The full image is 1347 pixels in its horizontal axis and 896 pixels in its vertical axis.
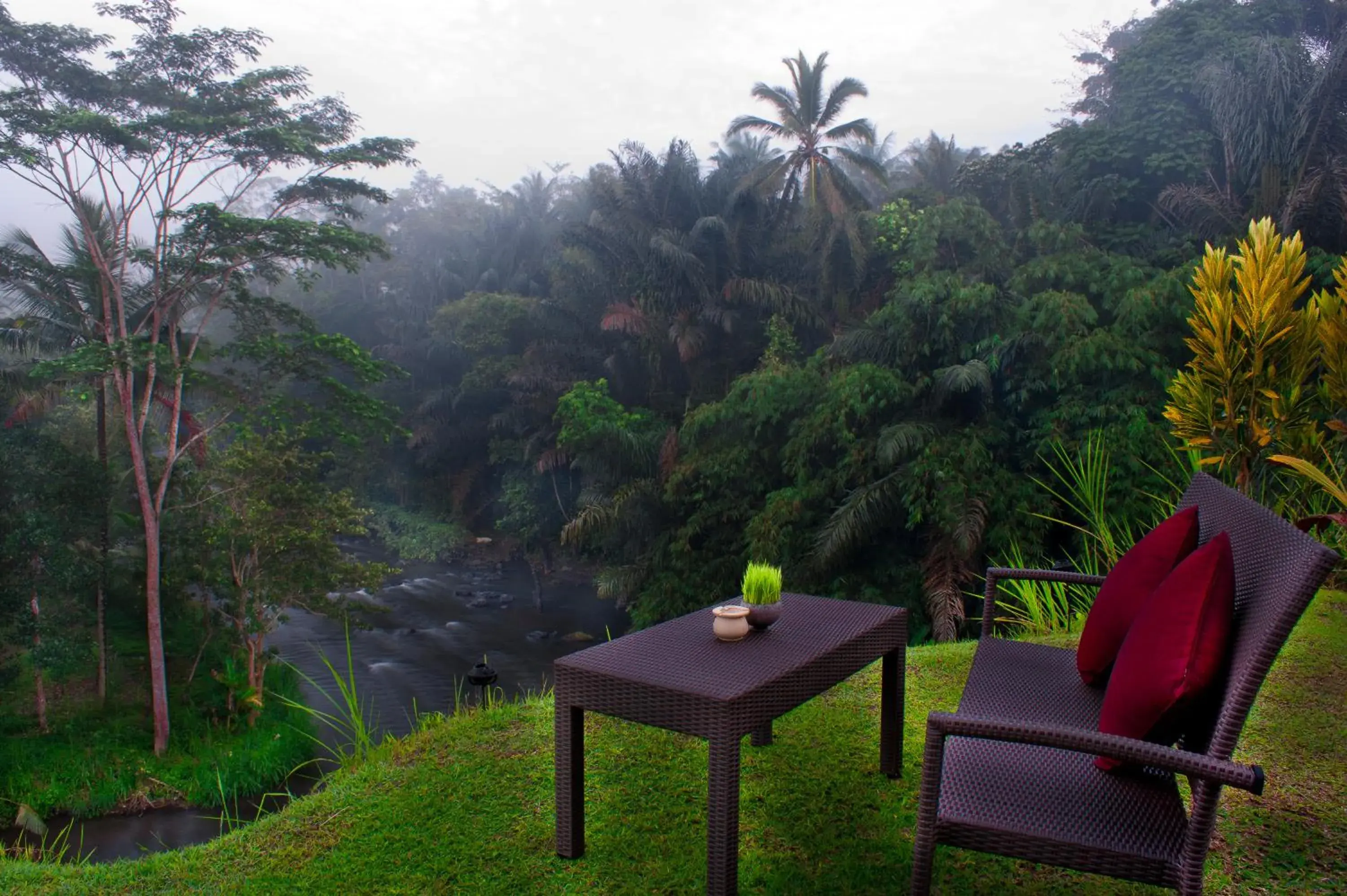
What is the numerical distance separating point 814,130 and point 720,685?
14.5m

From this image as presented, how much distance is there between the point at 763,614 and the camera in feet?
8.00

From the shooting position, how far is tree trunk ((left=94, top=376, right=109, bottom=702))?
1185cm

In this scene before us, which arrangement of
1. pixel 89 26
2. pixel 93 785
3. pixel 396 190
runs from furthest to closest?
pixel 396 190 → pixel 89 26 → pixel 93 785

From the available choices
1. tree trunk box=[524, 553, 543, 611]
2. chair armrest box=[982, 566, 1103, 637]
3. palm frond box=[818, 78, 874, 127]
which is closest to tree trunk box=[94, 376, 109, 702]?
tree trunk box=[524, 553, 543, 611]

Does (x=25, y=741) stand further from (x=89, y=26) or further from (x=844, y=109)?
(x=844, y=109)

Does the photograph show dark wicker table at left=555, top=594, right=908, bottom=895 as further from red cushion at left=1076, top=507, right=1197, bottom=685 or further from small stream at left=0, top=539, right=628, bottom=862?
small stream at left=0, top=539, right=628, bottom=862

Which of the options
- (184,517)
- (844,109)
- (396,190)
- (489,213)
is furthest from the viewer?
(396,190)

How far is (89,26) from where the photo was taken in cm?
1189

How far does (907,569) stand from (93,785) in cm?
1017

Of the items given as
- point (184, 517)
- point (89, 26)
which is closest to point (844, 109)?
point (89, 26)

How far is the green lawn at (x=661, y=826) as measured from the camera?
84.6 inches

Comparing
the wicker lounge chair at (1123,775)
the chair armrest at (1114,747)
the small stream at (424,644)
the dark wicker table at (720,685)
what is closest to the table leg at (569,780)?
the dark wicker table at (720,685)

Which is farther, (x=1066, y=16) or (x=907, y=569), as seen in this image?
(x=1066, y=16)

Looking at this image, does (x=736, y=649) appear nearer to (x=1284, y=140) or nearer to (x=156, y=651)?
(x=1284, y=140)
